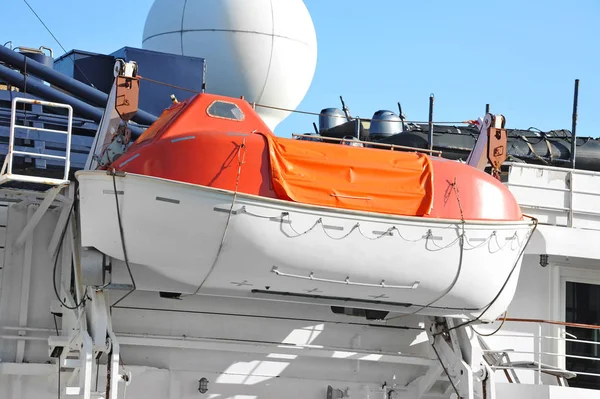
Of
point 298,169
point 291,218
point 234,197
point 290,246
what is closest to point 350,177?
point 298,169

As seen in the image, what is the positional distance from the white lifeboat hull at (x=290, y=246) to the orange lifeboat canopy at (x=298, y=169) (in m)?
0.17

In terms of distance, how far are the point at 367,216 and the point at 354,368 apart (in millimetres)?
2832

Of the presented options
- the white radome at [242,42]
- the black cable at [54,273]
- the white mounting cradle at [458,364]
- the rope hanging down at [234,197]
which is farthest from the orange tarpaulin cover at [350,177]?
the white radome at [242,42]

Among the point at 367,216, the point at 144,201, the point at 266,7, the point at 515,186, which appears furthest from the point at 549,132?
the point at 144,201

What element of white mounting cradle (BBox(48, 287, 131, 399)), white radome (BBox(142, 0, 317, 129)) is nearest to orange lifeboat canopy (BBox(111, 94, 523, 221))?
white mounting cradle (BBox(48, 287, 131, 399))

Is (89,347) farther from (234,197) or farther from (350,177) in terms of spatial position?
(350,177)

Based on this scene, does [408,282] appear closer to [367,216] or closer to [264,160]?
[367,216]

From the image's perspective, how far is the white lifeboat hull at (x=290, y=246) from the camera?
8.86m

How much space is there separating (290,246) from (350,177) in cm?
93

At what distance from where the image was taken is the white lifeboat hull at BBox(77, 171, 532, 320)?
886cm

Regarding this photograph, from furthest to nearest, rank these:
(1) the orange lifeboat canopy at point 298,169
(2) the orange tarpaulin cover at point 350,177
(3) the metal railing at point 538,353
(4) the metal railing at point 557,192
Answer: (4) the metal railing at point 557,192 → (3) the metal railing at point 538,353 → (2) the orange tarpaulin cover at point 350,177 → (1) the orange lifeboat canopy at point 298,169

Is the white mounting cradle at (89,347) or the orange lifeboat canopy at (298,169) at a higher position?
the orange lifeboat canopy at (298,169)

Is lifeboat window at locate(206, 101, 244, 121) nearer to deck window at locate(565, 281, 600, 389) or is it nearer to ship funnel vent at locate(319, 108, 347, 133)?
deck window at locate(565, 281, 600, 389)

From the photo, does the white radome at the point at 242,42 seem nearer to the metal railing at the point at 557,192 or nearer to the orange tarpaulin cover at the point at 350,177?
the metal railing at the point at 557,192
